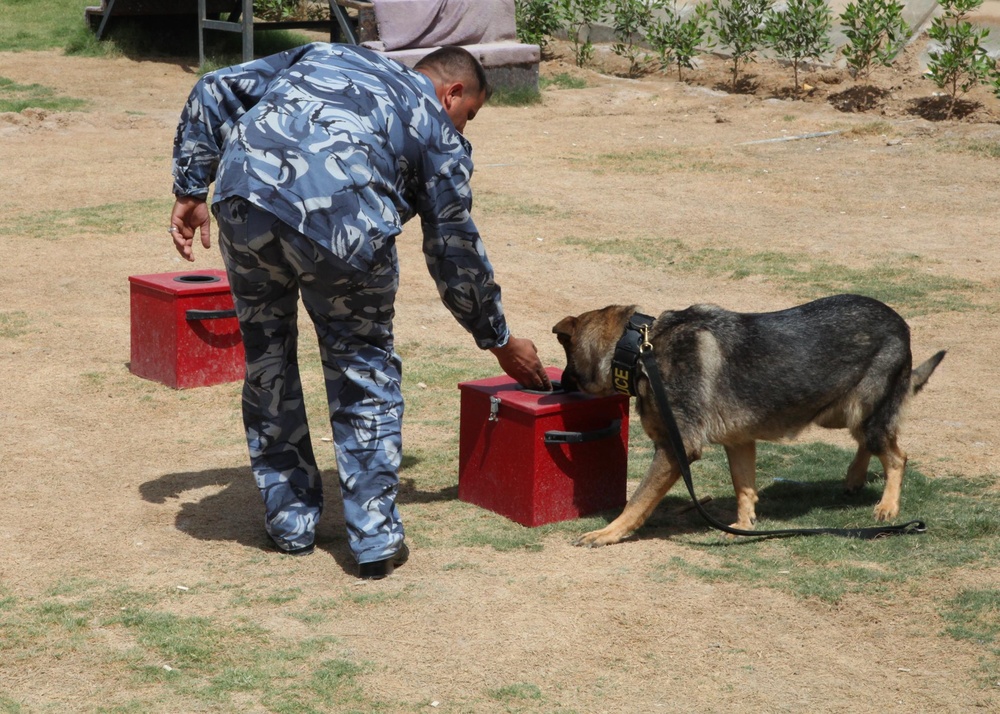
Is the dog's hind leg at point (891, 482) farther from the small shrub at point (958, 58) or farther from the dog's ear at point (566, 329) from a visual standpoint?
the small shrub at point (958, 58)

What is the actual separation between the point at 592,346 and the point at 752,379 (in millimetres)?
644

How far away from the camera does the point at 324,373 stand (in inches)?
164

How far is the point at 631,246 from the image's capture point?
960cm

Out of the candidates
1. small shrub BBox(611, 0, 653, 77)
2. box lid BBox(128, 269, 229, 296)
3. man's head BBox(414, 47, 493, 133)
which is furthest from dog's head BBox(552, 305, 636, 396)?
small shrub BBox(611, 0, 653, 77)

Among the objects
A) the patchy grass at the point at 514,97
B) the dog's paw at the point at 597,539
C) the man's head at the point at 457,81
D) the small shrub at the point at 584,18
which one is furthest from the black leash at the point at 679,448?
the small shrub at the point at 584,18

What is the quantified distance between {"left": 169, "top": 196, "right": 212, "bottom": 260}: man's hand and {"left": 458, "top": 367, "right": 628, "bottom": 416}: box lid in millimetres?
1244

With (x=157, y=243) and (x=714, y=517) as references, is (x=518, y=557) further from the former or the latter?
(x=157, y=243)

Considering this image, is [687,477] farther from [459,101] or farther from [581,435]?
[459,101]

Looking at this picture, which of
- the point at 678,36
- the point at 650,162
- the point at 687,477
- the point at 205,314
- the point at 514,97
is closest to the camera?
the point at 687,477

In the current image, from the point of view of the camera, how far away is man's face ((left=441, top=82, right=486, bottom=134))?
411 cm

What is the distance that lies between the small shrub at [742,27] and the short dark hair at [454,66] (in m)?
13.0

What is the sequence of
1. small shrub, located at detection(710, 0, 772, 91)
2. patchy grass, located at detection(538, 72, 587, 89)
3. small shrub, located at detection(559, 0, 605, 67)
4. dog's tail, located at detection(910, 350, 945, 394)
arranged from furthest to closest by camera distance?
1. small shrub, located at detection(559, 0, 605, 67)
2. patchy grass, located at detection(538, 72, 587, 89)
3. small shrub, located at detection(710, 0, 772, 91)
4. dog's tail, located at detection(910, 350, 945, 394)

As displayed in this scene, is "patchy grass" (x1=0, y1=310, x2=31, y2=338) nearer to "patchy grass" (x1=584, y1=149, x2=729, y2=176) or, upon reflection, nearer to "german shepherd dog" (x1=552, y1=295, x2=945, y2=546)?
"german shepherd dog" (x1=552, y1=295, x2=945, y2=546)

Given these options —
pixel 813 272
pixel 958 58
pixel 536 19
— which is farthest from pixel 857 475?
pixel 536 19
